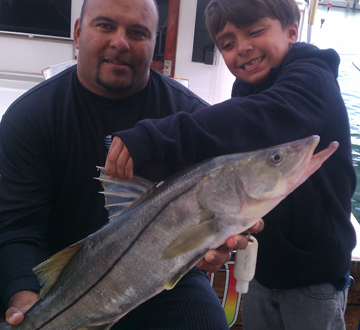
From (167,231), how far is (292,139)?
660mm

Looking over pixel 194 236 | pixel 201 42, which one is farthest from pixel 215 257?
pixel 201 42

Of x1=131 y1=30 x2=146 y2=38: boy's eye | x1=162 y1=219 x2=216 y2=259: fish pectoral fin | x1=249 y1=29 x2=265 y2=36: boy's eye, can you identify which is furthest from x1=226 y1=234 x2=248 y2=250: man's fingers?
x1=131 y1=30 x2=146 y2=38: boy's eye

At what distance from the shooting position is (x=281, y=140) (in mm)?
1487

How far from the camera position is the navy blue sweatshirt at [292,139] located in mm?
1322

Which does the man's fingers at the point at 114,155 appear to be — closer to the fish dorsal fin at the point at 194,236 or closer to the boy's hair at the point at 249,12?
the fish dorsal fin at the point at 194,236

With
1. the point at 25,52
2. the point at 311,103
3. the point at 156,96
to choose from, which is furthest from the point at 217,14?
the point at 25,52

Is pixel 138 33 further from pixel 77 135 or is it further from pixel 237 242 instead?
pixel 237 242

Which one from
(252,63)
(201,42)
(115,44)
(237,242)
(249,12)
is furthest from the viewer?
(201,42)

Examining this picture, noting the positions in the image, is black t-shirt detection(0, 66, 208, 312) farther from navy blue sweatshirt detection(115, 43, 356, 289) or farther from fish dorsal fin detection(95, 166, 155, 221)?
navy blue sweatshirt detection(115, 43, 356, 289)

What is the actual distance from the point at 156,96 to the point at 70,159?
2.36 ft

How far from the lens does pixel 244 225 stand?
4.46 feet

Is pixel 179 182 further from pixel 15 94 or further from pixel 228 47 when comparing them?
pixel 15 94

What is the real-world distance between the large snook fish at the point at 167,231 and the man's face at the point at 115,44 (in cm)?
97

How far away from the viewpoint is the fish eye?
133cm
